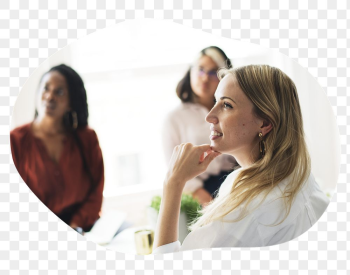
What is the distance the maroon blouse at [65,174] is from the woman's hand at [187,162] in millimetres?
268

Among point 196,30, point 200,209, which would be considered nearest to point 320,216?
point 200,209

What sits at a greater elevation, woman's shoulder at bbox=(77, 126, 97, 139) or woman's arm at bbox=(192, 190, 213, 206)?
woman's shoulder at bbox=(77, 126, 97, 139)

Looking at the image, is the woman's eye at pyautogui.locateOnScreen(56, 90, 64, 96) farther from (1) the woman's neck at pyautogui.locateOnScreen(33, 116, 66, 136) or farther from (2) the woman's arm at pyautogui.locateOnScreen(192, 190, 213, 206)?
(2) the woman's arm at pyautogui.locateOnScreen(192, 190, 213, 206)

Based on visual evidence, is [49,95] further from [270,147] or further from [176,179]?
[270,147]

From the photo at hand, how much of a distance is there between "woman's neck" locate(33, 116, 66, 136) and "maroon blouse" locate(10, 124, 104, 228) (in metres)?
0.03

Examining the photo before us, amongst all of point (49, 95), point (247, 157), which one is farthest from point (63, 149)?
point (247, 157)

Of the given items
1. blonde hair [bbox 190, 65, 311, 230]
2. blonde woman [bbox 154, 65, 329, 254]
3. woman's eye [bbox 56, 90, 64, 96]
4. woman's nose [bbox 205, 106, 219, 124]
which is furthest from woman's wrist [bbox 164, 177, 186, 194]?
woman's eye [bbox 56, 90, 64, 96]

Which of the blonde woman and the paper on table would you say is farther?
the paper on table

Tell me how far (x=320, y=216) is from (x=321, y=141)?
281 mm

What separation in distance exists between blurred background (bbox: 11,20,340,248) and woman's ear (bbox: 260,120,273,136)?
0.16 metres

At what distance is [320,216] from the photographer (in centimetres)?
173

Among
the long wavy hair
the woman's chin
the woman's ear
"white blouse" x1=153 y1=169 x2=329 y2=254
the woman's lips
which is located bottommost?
"white blouse" x1=153 y1=169 x2=329 y2=254

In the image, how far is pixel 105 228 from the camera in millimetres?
1730

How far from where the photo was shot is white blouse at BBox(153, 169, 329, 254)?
1613 millimetres
